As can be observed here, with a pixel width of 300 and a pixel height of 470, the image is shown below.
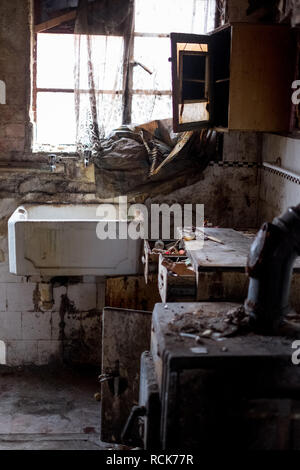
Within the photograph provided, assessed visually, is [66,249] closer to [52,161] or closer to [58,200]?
[58,200]

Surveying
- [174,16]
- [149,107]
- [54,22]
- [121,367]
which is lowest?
[121,367]

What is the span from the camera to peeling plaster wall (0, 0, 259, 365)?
5.46 m

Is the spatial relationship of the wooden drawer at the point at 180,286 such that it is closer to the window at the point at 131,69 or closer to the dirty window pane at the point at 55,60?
the window at the point at 131,69

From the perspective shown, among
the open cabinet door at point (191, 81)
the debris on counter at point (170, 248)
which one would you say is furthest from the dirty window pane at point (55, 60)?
the debris on counter at point (170, 248)

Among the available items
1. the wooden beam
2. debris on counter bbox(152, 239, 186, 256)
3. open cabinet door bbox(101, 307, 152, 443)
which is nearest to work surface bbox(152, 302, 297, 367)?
open cabinet door bbox(101, 307, 152, 443)

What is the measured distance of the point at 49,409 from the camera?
4.89 meters

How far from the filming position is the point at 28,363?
18.6 feet

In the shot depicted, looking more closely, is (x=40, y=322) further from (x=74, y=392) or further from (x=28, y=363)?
(x=74, y=392)

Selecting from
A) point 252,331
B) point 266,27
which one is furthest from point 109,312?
point 266,27

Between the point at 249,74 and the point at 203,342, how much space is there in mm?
2437

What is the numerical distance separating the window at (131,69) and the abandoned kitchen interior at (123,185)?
0.01 m

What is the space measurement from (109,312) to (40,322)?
1520 mm

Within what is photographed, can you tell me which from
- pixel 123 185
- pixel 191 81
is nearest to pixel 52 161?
pixel 123 185

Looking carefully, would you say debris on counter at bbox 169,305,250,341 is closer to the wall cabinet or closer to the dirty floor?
the dirty floor
